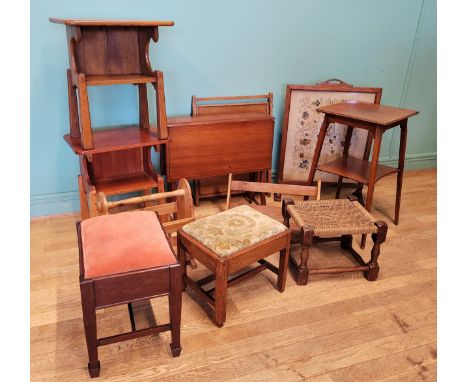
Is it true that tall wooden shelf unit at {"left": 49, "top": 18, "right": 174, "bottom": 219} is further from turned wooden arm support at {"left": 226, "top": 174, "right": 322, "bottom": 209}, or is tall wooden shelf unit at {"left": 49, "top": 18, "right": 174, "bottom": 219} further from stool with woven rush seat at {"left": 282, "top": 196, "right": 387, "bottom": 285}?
stool with woven rush seat at {"left": 282, "top": 196, "right": 387, "bottom": 285}

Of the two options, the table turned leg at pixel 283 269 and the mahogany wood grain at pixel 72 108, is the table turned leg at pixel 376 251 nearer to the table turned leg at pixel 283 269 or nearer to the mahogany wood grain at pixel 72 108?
the table turned leg at pixel 283 269

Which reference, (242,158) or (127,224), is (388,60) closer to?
(242,158)

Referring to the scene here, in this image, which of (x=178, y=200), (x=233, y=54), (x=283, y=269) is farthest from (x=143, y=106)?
(x=283, y=269)

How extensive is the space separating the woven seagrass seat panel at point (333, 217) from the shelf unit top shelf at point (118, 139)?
930mm

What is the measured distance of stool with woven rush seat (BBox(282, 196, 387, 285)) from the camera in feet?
7.20

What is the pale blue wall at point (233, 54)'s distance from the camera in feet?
8.46

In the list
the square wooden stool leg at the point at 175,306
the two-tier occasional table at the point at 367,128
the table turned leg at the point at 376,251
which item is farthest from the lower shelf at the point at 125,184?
the table turned leg at the point at 376,251

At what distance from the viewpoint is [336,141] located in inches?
132

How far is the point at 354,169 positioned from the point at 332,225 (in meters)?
0.84

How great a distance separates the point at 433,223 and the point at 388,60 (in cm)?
145

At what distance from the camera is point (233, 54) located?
2994 millimetres

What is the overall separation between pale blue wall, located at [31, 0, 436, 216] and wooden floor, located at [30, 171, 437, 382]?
76 cm

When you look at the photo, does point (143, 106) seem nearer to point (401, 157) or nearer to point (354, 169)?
point (354, 169)

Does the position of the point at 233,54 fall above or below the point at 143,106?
above
